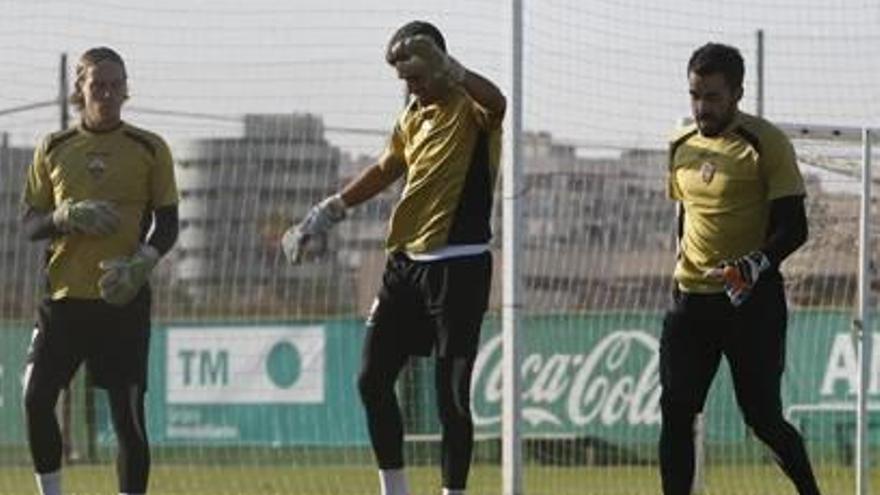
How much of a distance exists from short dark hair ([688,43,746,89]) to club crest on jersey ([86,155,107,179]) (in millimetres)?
2523

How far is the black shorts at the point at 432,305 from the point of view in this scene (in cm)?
1023

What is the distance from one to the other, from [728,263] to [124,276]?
2.49 meters

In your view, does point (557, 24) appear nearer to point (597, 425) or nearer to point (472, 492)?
point (472, 492)

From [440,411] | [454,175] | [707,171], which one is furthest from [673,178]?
[440,411]

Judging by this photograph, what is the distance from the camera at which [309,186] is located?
62.3 feet

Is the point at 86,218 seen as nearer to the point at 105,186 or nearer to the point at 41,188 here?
the point at 105,186

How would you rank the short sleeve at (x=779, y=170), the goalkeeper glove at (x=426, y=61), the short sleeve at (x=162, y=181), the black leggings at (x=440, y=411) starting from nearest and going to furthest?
the goalkeeper glove at (x=426, y=61) → the black leggings at (x=440, y=411) → the short sleeve at (x=779, y=170) → the short sleeve at (x=162, y=181)

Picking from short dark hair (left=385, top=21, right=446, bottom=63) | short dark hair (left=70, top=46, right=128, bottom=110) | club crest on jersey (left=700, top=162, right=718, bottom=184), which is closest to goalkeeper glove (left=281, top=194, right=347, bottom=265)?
short dark hair (left=385, top=21, right=446, bottom=63)

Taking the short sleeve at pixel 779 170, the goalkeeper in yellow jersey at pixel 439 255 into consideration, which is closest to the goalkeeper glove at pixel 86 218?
the goalkeeper in yellow jersey at pixel 439 255

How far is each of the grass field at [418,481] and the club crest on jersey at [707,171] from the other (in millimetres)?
6319

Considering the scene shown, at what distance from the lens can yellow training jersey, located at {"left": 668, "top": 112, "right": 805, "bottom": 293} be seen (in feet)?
33.7

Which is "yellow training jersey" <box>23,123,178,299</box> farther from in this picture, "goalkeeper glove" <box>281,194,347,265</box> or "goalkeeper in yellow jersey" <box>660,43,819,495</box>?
"goalkeeper in yellow jersey" <box>660,43,819,495</box>

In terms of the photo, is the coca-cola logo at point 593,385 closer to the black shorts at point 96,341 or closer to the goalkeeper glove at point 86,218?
the black shorts at point 96,341

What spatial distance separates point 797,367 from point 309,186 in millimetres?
4291
